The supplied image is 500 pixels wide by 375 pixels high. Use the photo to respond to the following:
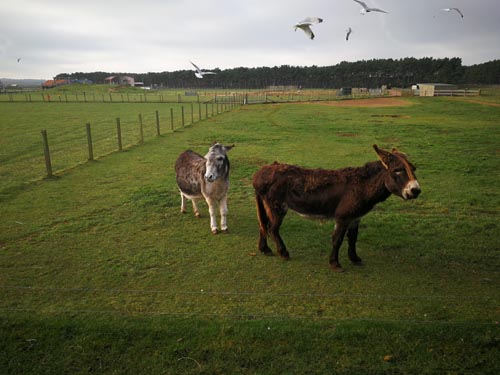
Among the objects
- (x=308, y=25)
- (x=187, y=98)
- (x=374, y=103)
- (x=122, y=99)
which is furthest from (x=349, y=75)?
(x=308, y=25)

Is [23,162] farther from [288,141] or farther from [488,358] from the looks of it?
[488,358]

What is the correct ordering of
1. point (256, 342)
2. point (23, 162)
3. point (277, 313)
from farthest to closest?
1. point (23, 162)
2. point (277, 313)
3. point (256, 342)

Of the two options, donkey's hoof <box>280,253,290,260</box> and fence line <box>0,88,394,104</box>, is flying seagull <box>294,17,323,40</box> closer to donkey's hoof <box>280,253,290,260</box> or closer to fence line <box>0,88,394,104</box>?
donkey's hoof <box>280,253,290,260</box>

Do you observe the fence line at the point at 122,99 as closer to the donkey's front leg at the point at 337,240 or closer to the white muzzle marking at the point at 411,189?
the donkey's front leg at the point at 337,240

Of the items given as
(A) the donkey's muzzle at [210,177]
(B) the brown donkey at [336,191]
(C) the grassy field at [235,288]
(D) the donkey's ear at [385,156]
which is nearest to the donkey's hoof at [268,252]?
(C) the grassy field at [235,288]

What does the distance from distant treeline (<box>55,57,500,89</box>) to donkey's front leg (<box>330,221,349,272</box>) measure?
101m

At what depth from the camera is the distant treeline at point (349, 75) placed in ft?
299

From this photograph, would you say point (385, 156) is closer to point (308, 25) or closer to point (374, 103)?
point (308, 25)

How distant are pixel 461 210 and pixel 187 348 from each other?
690cm

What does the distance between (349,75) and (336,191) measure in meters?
111

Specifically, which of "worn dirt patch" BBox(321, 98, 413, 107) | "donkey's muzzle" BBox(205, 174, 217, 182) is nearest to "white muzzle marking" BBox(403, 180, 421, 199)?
"donkey's muzzle" BBox(205, 174, 217, 182)

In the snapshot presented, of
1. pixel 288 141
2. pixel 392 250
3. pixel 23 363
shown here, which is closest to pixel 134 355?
pixel 23 363

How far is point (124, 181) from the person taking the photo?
10625mm

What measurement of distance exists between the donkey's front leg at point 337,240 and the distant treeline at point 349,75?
10129 cm
